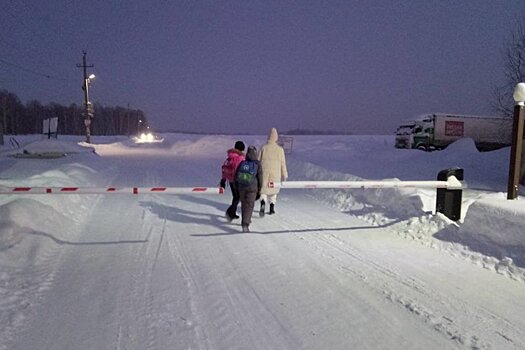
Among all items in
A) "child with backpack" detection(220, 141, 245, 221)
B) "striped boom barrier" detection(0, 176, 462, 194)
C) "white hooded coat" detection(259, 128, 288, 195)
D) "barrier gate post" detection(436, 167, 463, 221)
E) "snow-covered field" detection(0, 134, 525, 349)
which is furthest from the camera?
"white hooded coat" detection(259, 128, 288, 195)

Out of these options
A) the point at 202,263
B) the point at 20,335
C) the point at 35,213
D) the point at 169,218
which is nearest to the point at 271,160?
the point at 169,218

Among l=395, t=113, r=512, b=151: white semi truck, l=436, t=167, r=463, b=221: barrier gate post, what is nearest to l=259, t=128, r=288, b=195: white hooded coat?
l=436, t=167, r=463, b=221: barrier gate post

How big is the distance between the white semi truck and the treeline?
8687 centimetres

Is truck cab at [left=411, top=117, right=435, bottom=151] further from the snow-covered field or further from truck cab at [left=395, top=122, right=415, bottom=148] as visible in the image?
the snow-covered field

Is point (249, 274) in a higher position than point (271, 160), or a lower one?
lower

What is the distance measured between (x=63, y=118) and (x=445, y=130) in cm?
12364

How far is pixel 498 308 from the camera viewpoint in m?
4.10

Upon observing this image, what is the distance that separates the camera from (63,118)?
12506 cm

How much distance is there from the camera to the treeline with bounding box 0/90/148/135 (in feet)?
331

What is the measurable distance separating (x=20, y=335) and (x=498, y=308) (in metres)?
4.75

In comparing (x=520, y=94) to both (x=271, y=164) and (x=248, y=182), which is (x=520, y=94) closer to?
(x=271, y=164)

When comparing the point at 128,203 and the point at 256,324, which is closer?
the point at 256,324

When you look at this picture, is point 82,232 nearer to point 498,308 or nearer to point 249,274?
point 249,274

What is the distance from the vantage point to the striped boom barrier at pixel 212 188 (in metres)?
5.80
